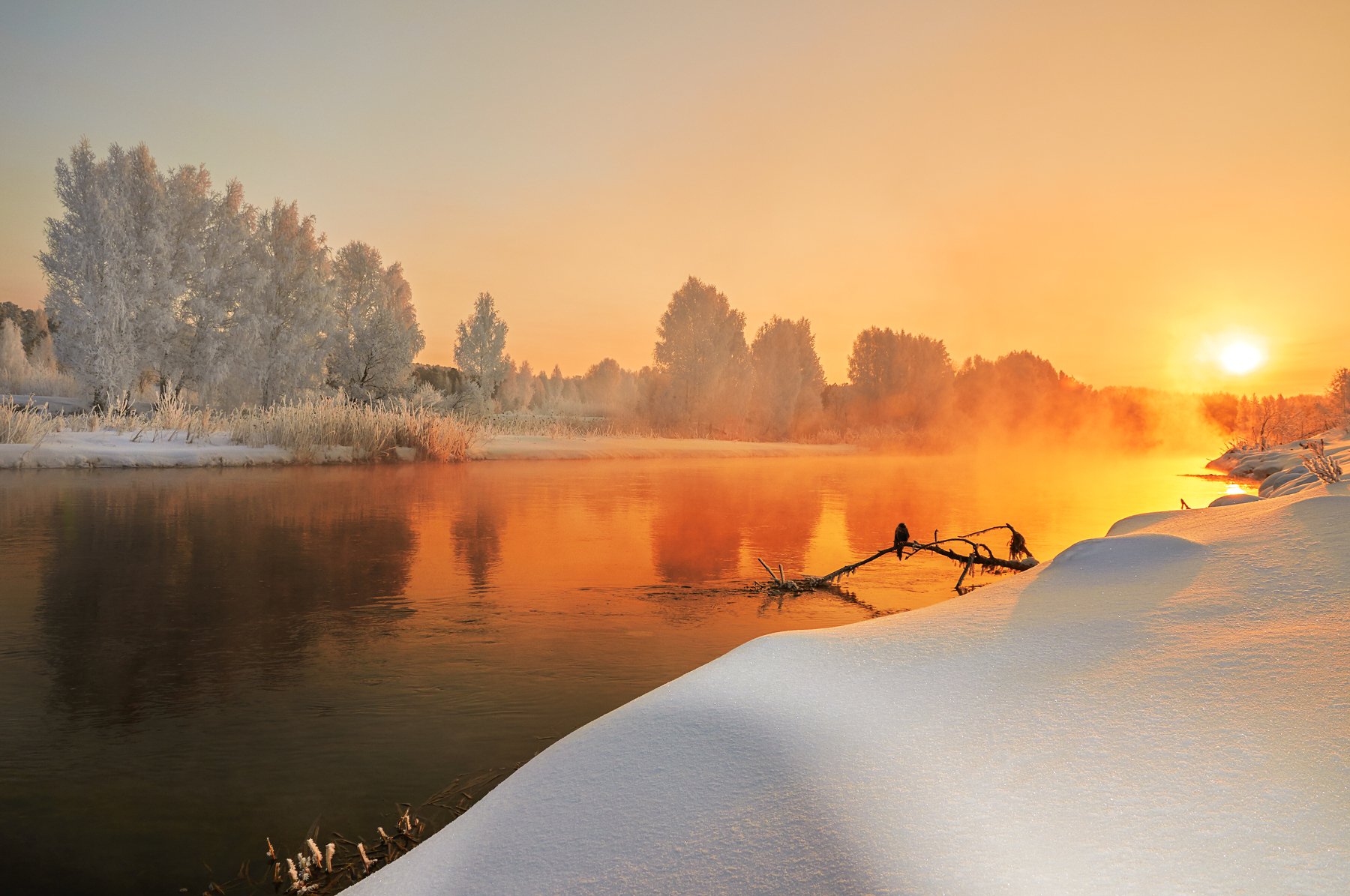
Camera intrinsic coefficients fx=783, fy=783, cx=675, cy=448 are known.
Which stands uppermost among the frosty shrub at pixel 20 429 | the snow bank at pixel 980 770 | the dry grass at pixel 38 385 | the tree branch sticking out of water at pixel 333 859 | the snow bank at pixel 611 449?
the dry grass at pixel 38 385

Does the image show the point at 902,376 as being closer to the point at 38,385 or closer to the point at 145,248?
the point at 145,248

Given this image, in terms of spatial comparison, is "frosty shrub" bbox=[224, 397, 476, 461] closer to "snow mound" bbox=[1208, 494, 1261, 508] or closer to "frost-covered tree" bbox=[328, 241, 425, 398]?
"frost-covered tree" bbox=[328, 241, 425, 398]

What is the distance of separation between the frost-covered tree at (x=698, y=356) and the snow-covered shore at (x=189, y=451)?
38.4 ft

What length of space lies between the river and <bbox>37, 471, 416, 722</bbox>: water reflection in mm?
24

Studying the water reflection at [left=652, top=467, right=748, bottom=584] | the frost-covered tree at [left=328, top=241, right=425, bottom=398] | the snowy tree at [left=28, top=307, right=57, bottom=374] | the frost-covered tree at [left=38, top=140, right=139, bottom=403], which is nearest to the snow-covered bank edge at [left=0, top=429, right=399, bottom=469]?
the frost-covered tree at [left=38, top=140, right=139, bottom=403]

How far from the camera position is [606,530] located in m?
7.29

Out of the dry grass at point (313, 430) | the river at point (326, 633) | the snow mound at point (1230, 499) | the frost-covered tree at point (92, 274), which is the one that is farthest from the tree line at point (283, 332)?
the snow mound at point (1230, 499)

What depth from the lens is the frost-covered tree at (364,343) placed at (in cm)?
2377

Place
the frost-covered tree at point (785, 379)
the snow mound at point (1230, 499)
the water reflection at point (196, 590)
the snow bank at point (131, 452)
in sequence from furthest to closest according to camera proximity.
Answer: the frost-covered tree at point (785, 379) < the snow bank at point (131, 452) < the snow mound at point (1230, 499) < the water reflection at point (196, 590)

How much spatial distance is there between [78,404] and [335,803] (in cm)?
2511

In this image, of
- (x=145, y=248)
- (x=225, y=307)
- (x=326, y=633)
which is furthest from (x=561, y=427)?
(x=326, y=633)

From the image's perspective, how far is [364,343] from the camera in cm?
2381

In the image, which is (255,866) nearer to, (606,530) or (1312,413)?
(606,530)

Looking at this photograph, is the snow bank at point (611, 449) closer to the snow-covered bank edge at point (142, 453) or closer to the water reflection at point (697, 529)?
the snow-covered bank edge at point (142, 453)
